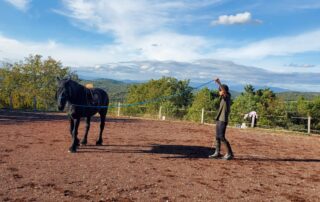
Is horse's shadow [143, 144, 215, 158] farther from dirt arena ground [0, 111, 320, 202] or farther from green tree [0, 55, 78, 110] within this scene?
green tree [0, 55, 78, 110]

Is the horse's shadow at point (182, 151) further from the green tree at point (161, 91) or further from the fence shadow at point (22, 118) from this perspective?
the green tree at point (161, 91)

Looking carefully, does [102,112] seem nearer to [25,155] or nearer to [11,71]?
[25,155]

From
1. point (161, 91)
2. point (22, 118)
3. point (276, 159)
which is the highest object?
point (161, 91)

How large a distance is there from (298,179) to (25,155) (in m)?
7.00

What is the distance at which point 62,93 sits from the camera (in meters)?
8.62

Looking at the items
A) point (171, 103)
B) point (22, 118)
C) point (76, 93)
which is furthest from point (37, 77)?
point (76, 93)

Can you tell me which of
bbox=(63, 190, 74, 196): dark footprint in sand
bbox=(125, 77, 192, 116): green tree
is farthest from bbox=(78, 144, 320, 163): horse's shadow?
bbox=(125, 77, 192, 116): green tree

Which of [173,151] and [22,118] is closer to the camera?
[173,151]

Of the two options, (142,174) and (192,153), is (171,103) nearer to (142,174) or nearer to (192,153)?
(192,153)

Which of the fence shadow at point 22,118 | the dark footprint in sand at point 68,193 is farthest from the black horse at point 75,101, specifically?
the fence shadow at point 22,118

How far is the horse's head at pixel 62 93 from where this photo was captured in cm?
857

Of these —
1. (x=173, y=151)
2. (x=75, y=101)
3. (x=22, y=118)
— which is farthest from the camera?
(x=22, y=118)

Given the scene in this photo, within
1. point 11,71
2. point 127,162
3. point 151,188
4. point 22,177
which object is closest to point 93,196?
point 151,188

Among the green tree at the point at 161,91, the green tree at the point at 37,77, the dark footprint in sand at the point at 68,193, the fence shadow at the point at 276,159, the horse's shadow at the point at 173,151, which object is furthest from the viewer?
the green tree at the point at 161,91
